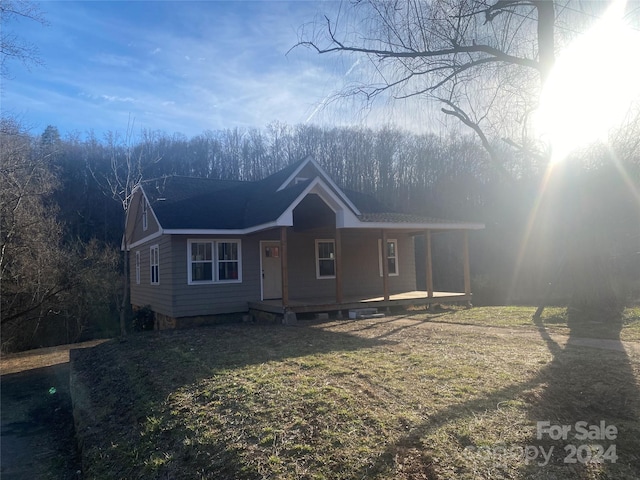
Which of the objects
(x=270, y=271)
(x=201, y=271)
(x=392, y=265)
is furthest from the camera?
(x=392, y=265)

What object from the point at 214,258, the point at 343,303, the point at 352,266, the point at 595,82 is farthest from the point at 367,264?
the point at 595,82

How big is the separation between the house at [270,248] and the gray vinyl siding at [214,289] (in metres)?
0.03

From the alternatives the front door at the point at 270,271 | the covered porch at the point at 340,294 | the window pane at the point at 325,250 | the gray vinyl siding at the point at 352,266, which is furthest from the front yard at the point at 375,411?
the window pane at the point at 325,250

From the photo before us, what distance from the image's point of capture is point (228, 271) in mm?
14766

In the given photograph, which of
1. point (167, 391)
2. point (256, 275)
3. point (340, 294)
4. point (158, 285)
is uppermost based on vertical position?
point (256, 275)

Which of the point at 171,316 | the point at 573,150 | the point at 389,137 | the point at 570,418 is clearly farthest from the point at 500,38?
the point at 389,137

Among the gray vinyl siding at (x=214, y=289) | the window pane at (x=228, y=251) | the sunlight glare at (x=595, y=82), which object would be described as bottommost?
the gray vinyl siding at (x=214, y=289)

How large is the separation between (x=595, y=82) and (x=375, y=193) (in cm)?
3192

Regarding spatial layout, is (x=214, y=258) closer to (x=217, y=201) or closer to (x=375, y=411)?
(x=217, y=201)

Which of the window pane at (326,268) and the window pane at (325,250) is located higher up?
the window pane at (325,250)

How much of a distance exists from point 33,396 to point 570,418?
9.83 m

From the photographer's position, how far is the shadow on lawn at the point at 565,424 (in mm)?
3467

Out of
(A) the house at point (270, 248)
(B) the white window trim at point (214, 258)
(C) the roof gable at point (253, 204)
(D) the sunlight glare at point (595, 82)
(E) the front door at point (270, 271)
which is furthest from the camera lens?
(E) the front door at point (270, 271)

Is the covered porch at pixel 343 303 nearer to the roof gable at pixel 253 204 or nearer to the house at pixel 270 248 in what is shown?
the house at pixel 270 248
